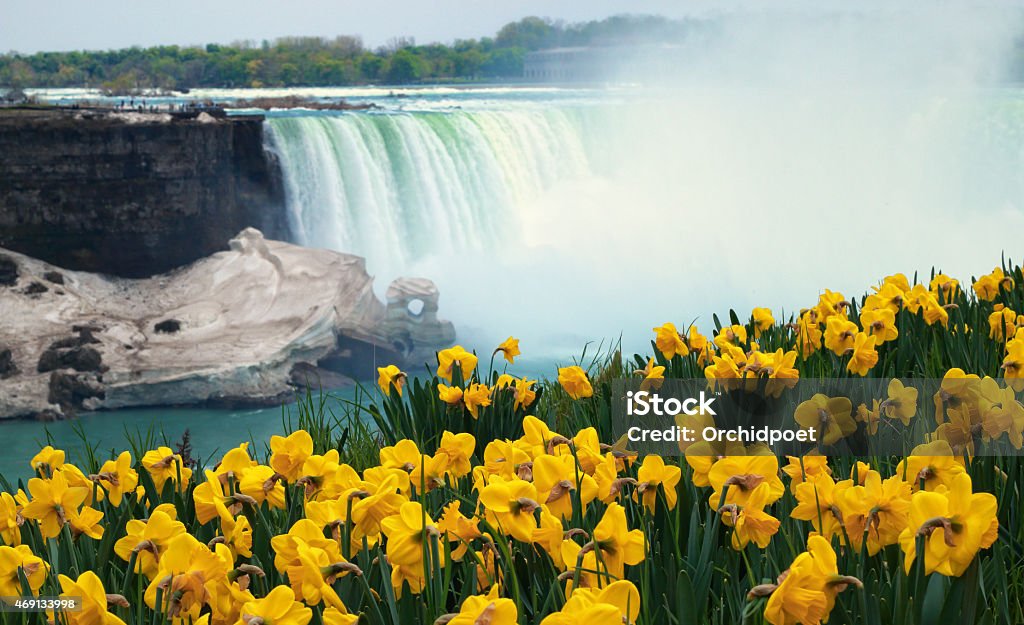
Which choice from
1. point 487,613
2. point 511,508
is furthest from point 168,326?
point 487,613

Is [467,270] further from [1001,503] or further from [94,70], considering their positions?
[94,70]

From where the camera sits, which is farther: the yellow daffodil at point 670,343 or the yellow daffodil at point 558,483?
the yellow daffodil at point 670,343

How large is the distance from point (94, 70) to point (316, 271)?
3018 centimetres

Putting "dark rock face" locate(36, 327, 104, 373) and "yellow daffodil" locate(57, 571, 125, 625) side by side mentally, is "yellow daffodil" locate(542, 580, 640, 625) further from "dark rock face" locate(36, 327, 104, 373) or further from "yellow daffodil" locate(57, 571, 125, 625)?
"dark rock face" locate(36, 327, 104, 373)

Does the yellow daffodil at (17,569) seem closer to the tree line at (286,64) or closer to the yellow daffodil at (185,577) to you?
the yellow daffodil at (185,577)

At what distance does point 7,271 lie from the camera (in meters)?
15.9

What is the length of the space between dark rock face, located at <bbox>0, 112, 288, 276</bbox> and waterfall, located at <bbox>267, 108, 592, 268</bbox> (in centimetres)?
57

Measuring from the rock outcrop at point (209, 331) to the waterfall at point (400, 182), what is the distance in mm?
1610

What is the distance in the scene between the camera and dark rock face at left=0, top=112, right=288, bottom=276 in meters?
16.6

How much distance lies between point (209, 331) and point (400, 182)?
440 cm

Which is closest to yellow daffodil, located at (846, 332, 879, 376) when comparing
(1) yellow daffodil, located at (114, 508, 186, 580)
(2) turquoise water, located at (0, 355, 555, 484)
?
(1) yellow daffodil, located at (114, 508, 186, 580)

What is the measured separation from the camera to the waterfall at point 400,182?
17.8m

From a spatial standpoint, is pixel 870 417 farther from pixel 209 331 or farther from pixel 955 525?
pixel 209 331

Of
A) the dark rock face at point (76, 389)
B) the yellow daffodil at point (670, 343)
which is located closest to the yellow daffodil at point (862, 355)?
the yellow daffodil at point (670, 343)
